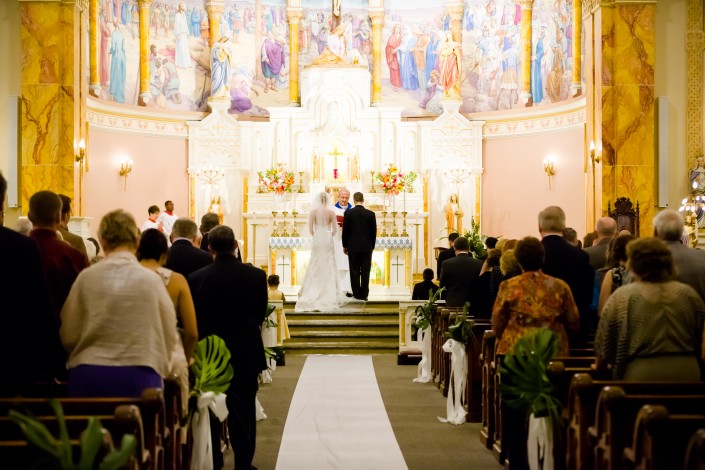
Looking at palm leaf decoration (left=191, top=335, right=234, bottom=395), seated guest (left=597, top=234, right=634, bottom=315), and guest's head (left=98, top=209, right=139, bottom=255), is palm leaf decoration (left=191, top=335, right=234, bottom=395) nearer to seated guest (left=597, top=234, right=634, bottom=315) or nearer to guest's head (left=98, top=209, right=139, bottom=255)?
guest's head (left=98, top=209, right=139, bottom=255)

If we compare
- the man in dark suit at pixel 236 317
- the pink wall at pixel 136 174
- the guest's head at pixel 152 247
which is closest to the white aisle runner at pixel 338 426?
the man in dark suit at pixel 236 317

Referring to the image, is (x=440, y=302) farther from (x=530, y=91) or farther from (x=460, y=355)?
A: (x=530, y=91)

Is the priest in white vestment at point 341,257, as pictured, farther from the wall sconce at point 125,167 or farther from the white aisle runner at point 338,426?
the wall sconce at point 125,167

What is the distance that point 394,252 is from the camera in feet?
55.5

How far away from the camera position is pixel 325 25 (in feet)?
73.5

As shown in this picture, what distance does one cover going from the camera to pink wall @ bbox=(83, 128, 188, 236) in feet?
62.5

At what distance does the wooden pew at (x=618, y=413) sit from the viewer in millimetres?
4480

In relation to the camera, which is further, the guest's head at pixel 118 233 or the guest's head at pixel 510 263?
the guest's head at pixel 510 263

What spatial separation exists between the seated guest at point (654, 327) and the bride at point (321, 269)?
987 centimetres

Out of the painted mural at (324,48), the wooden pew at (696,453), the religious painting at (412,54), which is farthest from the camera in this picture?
the religious painting at (412,54)

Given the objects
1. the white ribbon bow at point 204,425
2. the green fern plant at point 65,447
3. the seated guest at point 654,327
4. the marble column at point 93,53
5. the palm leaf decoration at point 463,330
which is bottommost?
the white ribbon bow at point 204,425

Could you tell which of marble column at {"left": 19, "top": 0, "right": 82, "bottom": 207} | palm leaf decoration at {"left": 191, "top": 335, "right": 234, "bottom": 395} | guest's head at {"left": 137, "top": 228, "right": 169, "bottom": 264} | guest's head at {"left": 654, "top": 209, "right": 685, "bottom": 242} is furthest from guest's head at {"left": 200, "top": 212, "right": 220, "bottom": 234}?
marble column at {"left": 19, "top": 0, "right": 82, "bottom": 207}

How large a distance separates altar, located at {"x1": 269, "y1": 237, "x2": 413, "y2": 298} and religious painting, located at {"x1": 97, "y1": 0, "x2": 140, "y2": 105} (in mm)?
5161

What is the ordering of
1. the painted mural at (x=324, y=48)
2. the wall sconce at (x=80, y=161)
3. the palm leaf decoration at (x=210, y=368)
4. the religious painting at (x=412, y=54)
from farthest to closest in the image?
the religious painting at (x=412, y=54) < the painted mural at (x=324, y=48) < the wall sconce at (x=80, y=161) < the palm leaf decoration at (x=210, y=368)
